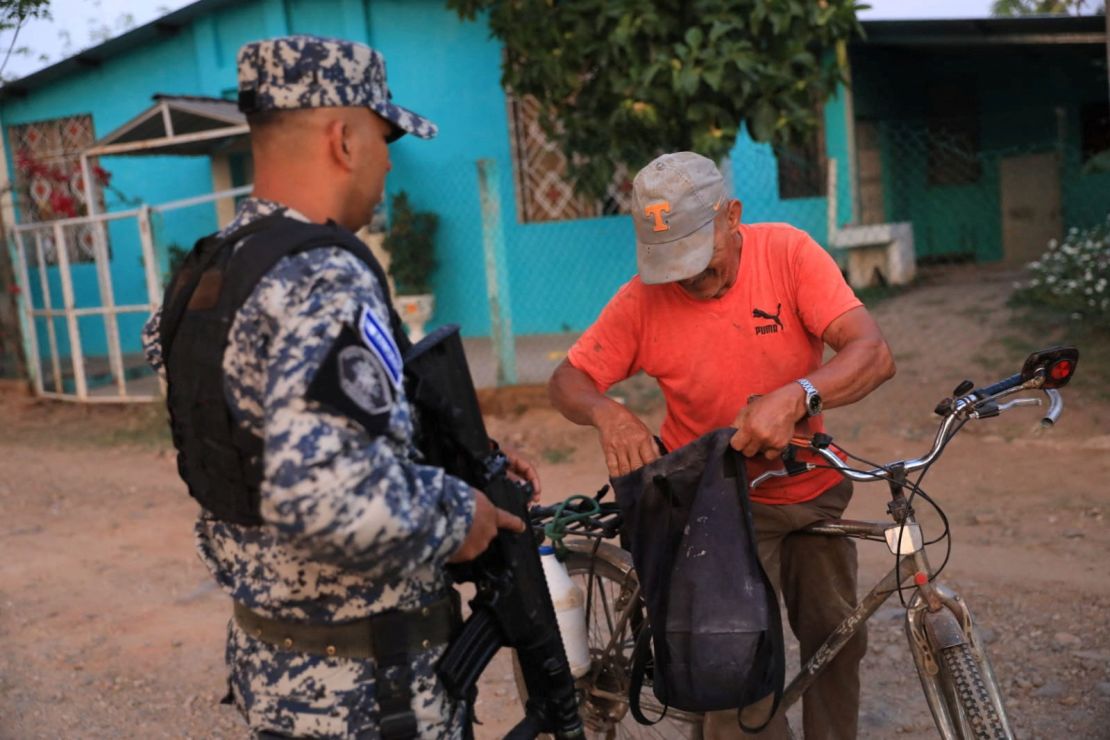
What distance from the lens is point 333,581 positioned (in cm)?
186

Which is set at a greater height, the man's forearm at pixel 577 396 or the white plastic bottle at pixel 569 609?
the man's forearm at pixel 577 396

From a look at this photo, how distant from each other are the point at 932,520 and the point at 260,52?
4411mm

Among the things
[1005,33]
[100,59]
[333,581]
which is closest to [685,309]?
[333,581]

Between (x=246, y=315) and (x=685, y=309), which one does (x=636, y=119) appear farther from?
(x=246, y=315)

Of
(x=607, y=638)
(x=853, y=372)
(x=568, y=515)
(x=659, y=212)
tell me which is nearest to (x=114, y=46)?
(x=568, y=515)

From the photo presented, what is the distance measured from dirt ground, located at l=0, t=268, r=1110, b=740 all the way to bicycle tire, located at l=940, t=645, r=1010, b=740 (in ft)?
3.97

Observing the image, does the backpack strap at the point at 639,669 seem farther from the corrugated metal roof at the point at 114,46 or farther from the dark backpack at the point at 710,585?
the corrugated metal roof at the point at 114,46

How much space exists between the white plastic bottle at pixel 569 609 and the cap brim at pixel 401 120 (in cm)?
142

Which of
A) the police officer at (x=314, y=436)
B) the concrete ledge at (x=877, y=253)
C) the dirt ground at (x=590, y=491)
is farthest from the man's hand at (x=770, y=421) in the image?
the concrete ledge at (x=877, y=253)

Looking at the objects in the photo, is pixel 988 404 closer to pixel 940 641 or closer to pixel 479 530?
pixel 940 641

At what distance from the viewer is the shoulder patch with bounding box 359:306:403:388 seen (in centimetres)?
168

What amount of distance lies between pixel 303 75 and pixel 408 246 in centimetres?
979

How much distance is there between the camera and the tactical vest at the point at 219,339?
68.8 inches

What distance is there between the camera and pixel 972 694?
7.51 feet
